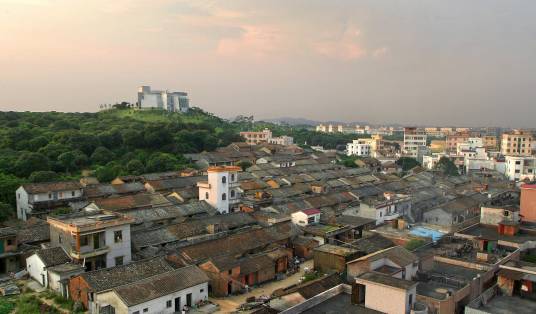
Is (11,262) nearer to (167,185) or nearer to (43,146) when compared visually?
(167,185)

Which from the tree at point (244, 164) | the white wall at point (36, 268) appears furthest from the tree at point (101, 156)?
the white wall at point (36, 268)

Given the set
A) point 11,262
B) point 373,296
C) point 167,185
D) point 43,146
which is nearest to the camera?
point 373,296

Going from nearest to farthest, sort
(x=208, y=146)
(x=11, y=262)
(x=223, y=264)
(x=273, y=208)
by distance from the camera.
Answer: (x=223, y=264) < (x=11, y=262) < (x=273, y=208) < (x=208, y=146)

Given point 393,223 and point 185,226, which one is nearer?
point 185,226

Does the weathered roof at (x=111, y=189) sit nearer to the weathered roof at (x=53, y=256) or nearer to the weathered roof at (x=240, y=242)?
the weathered roof at (x=53, y=256)

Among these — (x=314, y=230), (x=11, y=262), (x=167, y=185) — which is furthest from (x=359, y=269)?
(x=167, y=185)

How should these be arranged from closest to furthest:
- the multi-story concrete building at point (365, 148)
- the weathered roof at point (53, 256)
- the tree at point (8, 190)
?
the weathered roof at point (53, 256) → the tree at point (8, 190) → the multi-story concrete building at point (365, 148)

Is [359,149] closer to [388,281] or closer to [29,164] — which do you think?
[29,164]

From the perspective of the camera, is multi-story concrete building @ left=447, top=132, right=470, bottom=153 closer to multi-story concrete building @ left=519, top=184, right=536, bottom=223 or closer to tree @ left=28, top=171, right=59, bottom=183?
multi-story concrete building @ left=519, top=184, right=536, bottom=223
